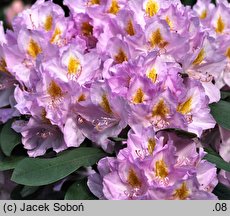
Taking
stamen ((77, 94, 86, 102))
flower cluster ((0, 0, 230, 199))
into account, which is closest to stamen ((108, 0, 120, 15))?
flower cluster ((0, 0, 230, 199))

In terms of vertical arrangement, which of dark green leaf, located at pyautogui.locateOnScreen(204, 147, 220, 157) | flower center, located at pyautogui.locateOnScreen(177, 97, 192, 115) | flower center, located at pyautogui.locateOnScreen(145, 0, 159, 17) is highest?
flower center, located at pyautogui.locateOnScreen(145, 0, 159, 17)

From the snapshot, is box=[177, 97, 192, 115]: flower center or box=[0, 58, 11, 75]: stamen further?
box=[0, 58, 11, 75]: stamen

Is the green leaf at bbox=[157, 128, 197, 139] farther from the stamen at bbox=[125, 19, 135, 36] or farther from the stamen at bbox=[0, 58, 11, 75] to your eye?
the stamen at bbox=[0, 58, 11, 75]

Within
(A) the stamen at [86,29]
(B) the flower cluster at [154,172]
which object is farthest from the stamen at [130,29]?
(B) the flower cluster at [154,172]

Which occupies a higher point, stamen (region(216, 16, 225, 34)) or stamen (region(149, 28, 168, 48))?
stamen (region(149, 28, 168, 48))

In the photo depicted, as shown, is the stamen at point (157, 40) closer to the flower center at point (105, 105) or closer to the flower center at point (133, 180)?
the flower center at point (105, 105)
